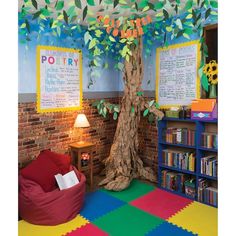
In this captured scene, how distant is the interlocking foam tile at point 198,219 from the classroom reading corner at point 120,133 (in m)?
0.01

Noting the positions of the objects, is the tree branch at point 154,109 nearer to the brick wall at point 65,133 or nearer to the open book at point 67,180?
the brick wall at point 65,133

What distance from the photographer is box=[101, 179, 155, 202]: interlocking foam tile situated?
12.5ft

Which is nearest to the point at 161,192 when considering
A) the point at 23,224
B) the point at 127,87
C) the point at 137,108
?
the point at 137,108

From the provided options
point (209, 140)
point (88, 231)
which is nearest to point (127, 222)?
point (88, 231)

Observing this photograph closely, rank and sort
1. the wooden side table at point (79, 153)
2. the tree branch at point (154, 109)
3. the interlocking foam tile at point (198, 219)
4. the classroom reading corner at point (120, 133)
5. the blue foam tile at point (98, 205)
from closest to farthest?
the interlocking foam tile at point (198, 219) → the classroom reading corner at point (120, 133) → the blue foam tile at point (98, 205) → the tree branch at point (154, 109) → the wooden side table at point (79, 153)

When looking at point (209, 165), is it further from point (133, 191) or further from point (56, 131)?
point (56, 131)

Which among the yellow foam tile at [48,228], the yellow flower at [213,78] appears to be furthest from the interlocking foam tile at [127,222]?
the yellow flower at [213,78]

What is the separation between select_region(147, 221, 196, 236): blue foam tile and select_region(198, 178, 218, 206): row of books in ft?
2.88

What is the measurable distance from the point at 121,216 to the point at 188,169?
1.32m

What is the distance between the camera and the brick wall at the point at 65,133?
3850 millimetres

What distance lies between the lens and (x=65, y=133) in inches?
171

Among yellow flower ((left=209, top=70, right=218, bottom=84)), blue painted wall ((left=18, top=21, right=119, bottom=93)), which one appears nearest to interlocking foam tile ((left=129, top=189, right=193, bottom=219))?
yellow flower ((left=209, top=70, right=218, bottom=84))

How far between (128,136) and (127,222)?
1.50 metres
